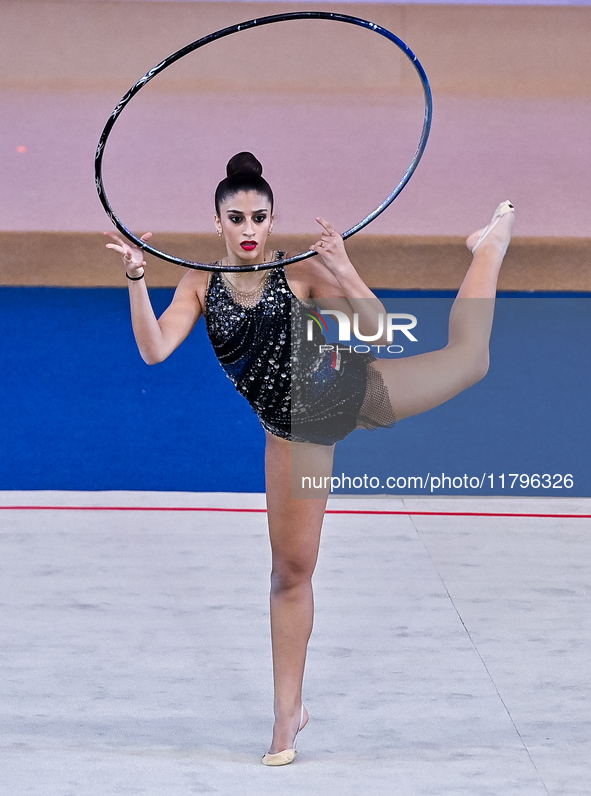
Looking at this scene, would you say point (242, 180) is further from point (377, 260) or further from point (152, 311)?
point (377, 260)

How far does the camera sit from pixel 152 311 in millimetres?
1634

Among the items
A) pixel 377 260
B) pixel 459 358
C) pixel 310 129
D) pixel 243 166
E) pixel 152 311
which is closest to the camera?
pixel 152 311

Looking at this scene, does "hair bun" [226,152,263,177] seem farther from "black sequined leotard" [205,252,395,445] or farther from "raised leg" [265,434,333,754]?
"raised leg" [265,434,333,754]

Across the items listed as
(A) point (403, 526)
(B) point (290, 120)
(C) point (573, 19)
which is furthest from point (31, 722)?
(C) point (573, 19)

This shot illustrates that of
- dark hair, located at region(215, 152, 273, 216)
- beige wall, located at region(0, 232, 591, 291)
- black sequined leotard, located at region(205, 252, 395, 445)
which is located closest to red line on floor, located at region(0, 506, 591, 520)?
beige wall, located at region(0, 232, 591, 291)

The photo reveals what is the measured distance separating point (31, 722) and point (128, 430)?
1673mm

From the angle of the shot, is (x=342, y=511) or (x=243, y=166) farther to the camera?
(x=342, y=511)

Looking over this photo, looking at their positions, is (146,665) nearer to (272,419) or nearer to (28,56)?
(272,419)

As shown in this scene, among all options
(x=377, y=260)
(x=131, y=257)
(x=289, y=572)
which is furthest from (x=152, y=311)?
(x=377, y=260)

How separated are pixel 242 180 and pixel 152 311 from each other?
11.5 inches

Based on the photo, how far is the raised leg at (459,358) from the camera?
5.93 ft

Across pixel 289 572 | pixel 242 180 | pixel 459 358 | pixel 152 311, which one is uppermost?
pixel 242 180

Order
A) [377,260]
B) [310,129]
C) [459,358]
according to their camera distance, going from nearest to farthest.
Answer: [459,358]
[377,260]
[310,129]

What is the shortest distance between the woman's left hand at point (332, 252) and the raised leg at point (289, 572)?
325 millimetres
